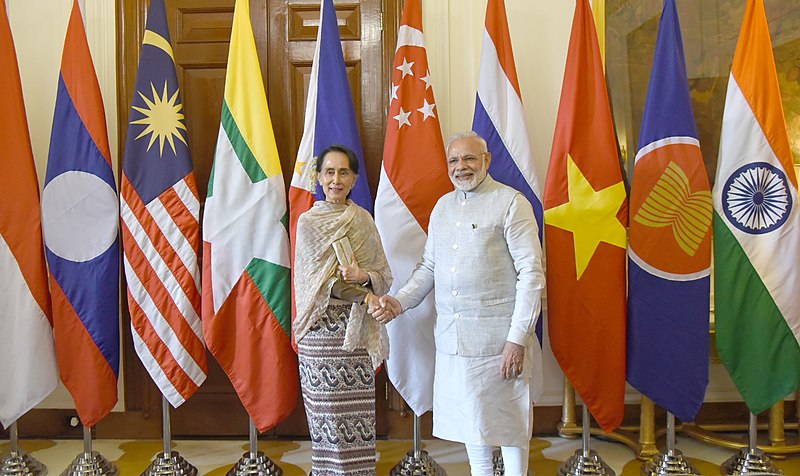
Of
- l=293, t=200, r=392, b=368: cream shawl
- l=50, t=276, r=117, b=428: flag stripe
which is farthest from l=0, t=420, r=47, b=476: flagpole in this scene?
l=293, t=200, r=392, b=368: cream shawl

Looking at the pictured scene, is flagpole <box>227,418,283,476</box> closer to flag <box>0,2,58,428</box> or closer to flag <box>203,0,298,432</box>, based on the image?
flag <box>203,0,298,432</box>

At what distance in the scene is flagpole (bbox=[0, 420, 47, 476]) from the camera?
2.90 meters

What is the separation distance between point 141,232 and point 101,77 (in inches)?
42.1

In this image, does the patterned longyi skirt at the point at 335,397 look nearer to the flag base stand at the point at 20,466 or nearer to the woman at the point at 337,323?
the woman at the point at 337,323

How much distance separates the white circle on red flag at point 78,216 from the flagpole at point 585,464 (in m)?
2.32

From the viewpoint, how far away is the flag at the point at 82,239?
9.20ft

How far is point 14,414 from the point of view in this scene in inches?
111

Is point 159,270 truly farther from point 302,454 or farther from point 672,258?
point 672,258

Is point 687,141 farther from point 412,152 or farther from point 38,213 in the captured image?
point 38,213

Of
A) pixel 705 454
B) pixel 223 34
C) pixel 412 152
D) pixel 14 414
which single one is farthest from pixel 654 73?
pixel 14 414

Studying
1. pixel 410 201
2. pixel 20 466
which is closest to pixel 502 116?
pixel 410 201

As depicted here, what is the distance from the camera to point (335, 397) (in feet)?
7.79

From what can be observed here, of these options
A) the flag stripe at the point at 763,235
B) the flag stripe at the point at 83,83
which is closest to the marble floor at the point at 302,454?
the flag stripe at the point at 763,235

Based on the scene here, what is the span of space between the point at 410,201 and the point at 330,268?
2.24 feet
